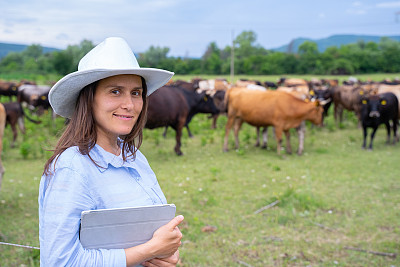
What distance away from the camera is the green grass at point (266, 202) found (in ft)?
14.5

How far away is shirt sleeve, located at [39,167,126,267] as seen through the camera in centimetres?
143

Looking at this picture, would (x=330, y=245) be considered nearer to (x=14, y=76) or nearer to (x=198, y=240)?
(x=198, y=240)

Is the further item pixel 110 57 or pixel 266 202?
pixel 266 202

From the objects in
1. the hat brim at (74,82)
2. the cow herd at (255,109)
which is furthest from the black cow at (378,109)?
the hat brim at (74,82)

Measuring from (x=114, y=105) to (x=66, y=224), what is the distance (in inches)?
22.6

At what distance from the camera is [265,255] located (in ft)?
14.4

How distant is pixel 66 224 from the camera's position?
1436mm

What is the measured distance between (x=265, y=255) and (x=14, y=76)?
40.1m

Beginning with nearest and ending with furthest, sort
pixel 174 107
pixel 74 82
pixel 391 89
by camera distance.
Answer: pixel 74 82
pixel 174 107
pixel 391 89

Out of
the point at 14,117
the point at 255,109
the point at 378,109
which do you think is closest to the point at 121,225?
the point at 255,109

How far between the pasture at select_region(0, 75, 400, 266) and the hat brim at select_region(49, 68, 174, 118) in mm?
284

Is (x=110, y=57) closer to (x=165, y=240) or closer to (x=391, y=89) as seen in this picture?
(x=165, y=240)

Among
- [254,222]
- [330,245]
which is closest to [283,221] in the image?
[254,222]

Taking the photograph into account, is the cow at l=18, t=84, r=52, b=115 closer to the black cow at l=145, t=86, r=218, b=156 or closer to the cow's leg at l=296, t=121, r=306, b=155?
the black cow at l=145, t=86, r=218, b=156
